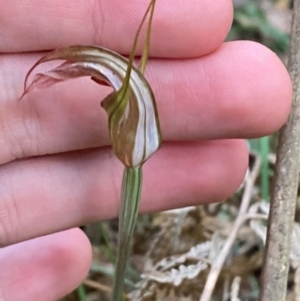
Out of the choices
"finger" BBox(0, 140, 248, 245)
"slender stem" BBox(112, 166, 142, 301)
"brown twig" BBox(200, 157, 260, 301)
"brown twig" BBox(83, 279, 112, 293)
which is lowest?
"brown twig" BBox(83, 279, 112, 293)

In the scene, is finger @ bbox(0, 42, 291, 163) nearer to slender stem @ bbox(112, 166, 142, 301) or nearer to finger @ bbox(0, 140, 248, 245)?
finger @ bbox(0, 140, 248, 245)

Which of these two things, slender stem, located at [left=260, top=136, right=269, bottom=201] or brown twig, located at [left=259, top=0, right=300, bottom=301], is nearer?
brown twig, located at [left=259, top=0, right=300, bottom=301]

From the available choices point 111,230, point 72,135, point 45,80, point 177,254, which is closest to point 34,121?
point 72,135

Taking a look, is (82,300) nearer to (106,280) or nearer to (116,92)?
(106,280)

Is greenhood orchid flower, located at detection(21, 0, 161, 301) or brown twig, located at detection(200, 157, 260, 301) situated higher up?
greenhood orchid flower, located at detection(21, 0, 161, 301)

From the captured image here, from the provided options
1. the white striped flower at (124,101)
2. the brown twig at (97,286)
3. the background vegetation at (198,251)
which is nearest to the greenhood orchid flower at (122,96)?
the white striped flower at (124,101)

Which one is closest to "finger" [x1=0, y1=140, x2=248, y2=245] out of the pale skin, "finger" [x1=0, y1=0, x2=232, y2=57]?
the pale skin

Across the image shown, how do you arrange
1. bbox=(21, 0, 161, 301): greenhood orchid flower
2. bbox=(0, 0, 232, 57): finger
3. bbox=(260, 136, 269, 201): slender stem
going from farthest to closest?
bbox=(260, 136, 269, 201): slender stem, bbox=(0, 0, 232, 57): finger, bbox=(21, 0, 161, 301): greenhood orchid flower

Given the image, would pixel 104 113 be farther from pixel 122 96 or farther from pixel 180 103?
pixel 122 96

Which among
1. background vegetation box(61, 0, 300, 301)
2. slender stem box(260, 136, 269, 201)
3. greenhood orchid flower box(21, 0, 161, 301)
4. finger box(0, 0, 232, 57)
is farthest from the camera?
slender stem box(260, 136, 269, 201)

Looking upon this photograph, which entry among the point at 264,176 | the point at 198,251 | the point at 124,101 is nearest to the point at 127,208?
the point at 124,101
